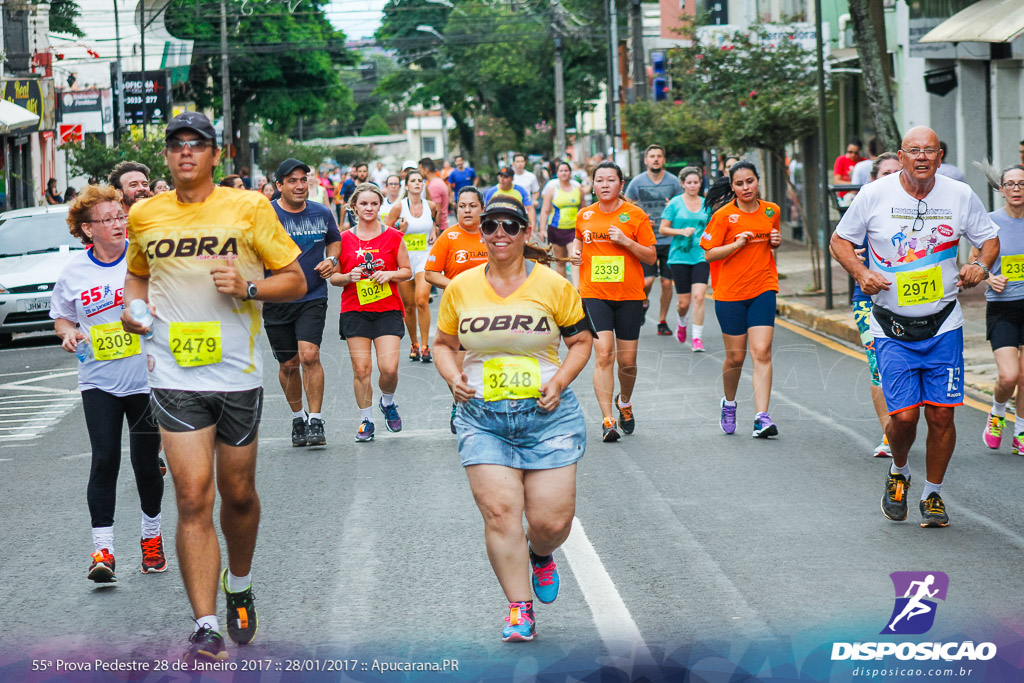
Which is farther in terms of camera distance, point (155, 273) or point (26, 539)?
point (26, 539)

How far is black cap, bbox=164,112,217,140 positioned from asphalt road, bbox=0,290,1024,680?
193 centimetres

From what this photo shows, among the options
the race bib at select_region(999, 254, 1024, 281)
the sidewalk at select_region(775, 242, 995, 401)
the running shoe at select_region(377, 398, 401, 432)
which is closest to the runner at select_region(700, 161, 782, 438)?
the race bib at select_region(999, 254, 1024, 281)

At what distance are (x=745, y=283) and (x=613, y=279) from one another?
0.93 meters

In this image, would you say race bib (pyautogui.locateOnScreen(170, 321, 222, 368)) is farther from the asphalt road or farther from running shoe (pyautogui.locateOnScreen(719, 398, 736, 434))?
running shoe (pyautogui.locateOnScreen(719, 398, 736, 434))

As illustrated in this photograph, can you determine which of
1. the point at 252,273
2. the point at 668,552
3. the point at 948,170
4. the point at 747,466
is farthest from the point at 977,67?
the point at 252,273

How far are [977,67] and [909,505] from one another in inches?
627

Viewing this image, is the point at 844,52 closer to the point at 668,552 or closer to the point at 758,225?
the point at 758,225

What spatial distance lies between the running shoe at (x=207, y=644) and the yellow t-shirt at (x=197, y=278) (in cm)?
89

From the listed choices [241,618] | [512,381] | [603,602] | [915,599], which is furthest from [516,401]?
[915,599]

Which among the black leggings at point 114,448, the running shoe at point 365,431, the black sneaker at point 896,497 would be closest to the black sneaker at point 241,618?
the black leggings at point 114,448

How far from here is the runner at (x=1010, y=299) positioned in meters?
9.09

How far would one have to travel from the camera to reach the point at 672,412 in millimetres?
11258

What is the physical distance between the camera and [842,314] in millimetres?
16828

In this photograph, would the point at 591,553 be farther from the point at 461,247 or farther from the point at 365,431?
the point at 461,247
